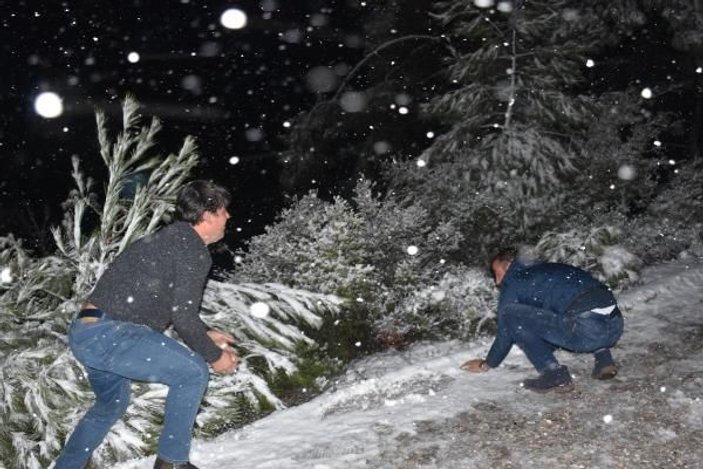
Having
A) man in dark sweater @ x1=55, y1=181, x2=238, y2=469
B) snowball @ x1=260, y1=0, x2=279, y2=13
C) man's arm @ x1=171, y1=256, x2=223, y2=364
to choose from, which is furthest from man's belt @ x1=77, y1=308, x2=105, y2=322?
snowball @ x1=260, y1=0, x2=279, y2=13

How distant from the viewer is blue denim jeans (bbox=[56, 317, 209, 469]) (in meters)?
3.12

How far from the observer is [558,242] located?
24.6 feet

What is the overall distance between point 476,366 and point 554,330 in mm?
818

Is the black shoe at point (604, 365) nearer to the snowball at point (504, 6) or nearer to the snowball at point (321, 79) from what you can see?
the snowball at point (504, 6)

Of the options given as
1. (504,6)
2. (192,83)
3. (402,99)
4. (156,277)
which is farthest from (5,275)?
(192,83)

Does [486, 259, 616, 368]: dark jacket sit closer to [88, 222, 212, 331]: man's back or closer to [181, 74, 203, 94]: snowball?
[88, 222, 212, 331]: man's back

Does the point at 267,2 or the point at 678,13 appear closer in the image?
the point at 678,13

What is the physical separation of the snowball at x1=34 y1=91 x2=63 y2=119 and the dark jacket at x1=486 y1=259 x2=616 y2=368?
15.7 metres

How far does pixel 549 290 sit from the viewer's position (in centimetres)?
439

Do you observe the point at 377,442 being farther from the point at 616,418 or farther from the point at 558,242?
the point at 558,242

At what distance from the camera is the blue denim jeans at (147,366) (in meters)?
3.12

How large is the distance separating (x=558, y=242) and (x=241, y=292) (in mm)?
3962

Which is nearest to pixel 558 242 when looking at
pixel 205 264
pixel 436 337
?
pixel 436 337

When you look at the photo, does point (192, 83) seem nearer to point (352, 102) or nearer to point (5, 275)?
point (352, 102)
